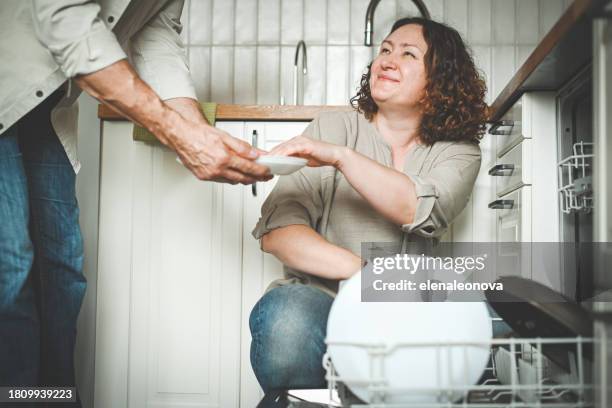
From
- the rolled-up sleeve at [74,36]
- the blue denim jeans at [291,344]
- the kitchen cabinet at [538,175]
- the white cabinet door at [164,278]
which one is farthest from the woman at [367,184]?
the white cabinet door at [164,278]

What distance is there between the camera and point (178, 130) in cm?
104

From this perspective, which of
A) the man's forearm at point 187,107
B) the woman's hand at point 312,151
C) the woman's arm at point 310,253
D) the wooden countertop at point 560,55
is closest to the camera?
the wooden countertop at point 560,55

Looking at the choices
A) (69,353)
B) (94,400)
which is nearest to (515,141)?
(69,353)

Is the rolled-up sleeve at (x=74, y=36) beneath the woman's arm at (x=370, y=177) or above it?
above

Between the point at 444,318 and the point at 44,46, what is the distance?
83 centimetres

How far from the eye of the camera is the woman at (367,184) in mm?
1026

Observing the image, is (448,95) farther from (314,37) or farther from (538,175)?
(314,37)

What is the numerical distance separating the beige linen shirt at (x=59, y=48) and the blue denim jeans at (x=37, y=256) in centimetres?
4

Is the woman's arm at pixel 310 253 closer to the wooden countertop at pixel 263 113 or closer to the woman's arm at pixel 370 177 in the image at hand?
the woman's arm at pixel 370 177

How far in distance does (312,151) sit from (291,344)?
0.32 meters

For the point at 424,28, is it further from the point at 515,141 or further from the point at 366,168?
the point at 366,168

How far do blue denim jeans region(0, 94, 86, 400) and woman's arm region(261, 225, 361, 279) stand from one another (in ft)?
1.48

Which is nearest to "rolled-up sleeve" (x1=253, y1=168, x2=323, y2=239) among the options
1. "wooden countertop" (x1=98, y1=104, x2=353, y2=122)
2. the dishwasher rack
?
"wooden countertop" (x1=98, y1=104, x2=353, y2=122)

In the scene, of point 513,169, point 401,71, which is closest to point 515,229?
point 513,169
